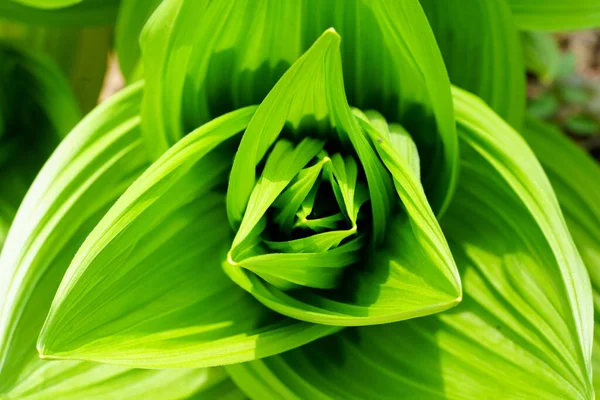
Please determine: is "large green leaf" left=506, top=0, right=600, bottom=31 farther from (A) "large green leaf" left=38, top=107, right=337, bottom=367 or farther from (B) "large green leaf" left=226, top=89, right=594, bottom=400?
(A) "large green leaf" left=38, top=107, right=337, bottom=367

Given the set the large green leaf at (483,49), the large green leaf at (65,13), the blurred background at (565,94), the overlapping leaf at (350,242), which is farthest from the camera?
the blurred background at (565,94)

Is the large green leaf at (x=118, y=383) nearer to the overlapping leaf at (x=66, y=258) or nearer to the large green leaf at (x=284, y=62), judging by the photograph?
the overlapping leaf at (x=66, y=258)

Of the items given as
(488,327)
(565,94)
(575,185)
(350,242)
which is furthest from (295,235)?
(565,94)

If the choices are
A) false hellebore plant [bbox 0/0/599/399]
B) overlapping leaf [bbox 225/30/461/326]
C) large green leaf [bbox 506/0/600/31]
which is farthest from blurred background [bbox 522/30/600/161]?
overlapping leaf [bbox 225/30/461/326]

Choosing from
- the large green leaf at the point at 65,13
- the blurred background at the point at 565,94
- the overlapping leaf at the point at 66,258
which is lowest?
the blurred background at the point at 565,94

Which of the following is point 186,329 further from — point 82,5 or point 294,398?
point 82,5

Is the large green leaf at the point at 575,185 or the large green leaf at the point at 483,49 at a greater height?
the large green leaf at the point at 483,49

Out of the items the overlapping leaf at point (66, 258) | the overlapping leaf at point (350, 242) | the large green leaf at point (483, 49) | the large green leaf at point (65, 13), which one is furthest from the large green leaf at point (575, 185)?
the large green leaf at point (65, 13)

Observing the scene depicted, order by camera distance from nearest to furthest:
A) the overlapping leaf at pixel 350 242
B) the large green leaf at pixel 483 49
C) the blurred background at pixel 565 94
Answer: the overlapping leaf at pixel 350 242, the large green leaf at pixel 483 49, the blurred background at pixel 565 94
